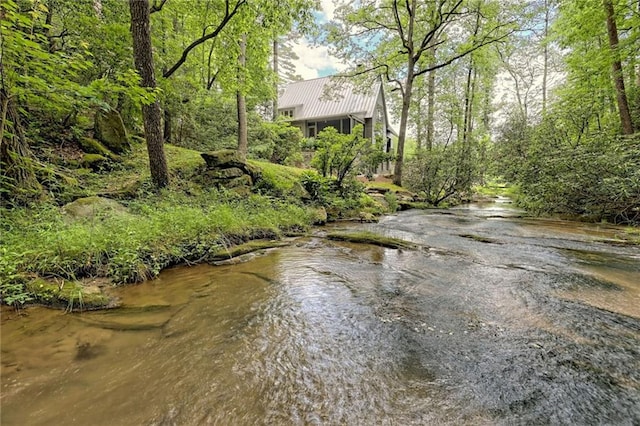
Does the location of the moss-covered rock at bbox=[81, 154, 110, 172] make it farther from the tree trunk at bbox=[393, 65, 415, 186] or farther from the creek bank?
the tree trunk at bbox=[393, 65, 415, 186]

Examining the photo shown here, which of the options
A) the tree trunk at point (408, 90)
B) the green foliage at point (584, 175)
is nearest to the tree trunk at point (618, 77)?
the green foliage at point (584, 175)

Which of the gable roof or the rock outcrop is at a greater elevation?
the gable roof

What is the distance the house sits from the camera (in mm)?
21047

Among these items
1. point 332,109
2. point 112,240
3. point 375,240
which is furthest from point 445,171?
point 332,109

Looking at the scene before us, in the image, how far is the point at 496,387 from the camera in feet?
4.96

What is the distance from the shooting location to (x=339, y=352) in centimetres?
186

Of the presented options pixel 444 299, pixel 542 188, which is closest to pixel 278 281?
pixel 444 299

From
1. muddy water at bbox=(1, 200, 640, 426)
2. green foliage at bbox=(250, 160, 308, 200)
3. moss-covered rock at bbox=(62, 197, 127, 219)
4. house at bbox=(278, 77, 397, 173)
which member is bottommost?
muddy water at bbox=(1, 200, 640, 426)

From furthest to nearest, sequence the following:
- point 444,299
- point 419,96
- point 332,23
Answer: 1. point 419,96
2. point 332,23
3. point 444,299

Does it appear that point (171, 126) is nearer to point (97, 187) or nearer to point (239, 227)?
point (97, 187)

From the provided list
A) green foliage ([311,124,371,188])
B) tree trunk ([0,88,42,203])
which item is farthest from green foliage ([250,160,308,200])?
tree trunk ([0,88,42,203])

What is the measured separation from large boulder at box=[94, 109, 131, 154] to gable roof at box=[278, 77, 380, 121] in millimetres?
14252

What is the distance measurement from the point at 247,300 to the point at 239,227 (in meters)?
2.26

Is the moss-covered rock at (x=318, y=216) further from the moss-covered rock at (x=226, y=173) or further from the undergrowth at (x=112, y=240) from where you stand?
the moss-covered rock at (x=226, y=173)
